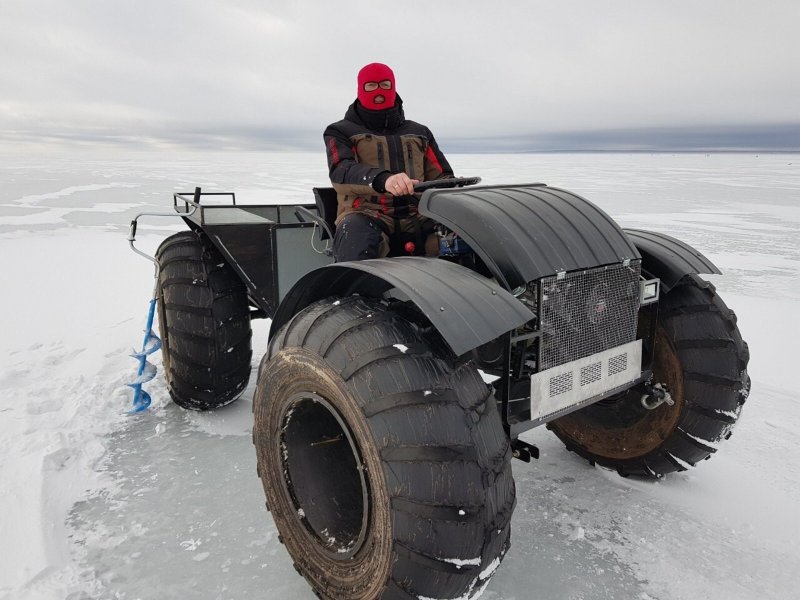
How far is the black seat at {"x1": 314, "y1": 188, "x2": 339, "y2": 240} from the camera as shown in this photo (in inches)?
129

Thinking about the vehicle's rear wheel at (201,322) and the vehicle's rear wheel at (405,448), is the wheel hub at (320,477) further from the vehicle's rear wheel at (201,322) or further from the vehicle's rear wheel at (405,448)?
the vehicle's rear wheel at (201,322)

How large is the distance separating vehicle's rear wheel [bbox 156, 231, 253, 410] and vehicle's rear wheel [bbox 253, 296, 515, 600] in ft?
5.83

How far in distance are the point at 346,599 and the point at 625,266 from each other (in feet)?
5.23

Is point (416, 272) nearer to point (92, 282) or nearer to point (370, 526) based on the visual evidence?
point (370, 526)

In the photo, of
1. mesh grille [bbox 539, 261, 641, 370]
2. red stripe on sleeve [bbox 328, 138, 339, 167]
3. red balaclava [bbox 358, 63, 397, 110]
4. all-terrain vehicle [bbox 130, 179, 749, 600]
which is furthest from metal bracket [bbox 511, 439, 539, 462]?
red balaclava [bbox 358, 63, 397, 110]

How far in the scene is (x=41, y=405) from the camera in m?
3.67

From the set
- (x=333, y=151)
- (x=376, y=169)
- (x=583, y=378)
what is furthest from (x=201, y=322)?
(x=583, y=378)

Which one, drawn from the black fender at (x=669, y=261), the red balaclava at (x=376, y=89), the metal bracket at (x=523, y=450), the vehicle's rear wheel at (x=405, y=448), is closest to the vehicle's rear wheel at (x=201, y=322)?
the red balaclava at (x=376, y=89)

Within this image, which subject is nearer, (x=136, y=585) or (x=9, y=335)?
(x=136, y=585)

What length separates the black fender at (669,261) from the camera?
245 centimetres

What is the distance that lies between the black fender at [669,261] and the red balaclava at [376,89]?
1.47 metres

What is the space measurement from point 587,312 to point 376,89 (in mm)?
1681

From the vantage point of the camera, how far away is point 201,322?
3586 mm

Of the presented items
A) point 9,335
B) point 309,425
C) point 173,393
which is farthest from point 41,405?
point 309,425
